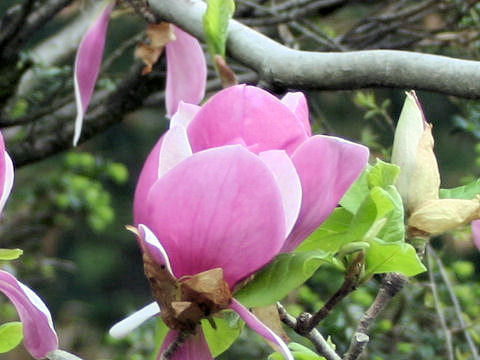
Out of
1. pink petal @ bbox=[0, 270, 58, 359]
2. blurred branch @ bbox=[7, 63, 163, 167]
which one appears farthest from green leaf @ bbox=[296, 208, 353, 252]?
blurred branch @ bbox=[7, 63, 163, 167]

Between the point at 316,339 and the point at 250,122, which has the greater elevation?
the point at 250,122

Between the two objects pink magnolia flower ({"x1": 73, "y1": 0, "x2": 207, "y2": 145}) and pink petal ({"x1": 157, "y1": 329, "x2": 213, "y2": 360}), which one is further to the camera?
pink magnolia flower ({"x1": 73, "y1": 0, "x2": 207, "y2": 145})

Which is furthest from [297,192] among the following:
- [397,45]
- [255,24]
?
[397,45]

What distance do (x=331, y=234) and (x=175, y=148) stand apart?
9 centimetres

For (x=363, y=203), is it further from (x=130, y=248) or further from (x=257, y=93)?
(x=130, y=248)

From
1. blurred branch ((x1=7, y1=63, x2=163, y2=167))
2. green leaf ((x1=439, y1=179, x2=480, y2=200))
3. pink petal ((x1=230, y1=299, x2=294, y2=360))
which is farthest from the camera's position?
blurred branch ((x1=7, y1=63, x2=163, y2=167))

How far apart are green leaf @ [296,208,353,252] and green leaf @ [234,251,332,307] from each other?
1.5 inches

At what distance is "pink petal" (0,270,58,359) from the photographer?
38cm

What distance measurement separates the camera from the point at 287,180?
354 mm

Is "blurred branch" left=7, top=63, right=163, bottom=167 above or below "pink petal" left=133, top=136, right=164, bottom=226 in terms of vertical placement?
below

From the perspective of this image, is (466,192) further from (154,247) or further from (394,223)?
(154,247)

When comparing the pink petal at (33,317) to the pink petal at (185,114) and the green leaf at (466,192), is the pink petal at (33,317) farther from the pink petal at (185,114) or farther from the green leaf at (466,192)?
the green leaf at (466,192)

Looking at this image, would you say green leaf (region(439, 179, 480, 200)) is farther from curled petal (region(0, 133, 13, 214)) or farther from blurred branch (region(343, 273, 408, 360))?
curled petal (region(0, 133, 13, 214))

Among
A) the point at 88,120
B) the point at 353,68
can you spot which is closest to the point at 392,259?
the point at 353,68
